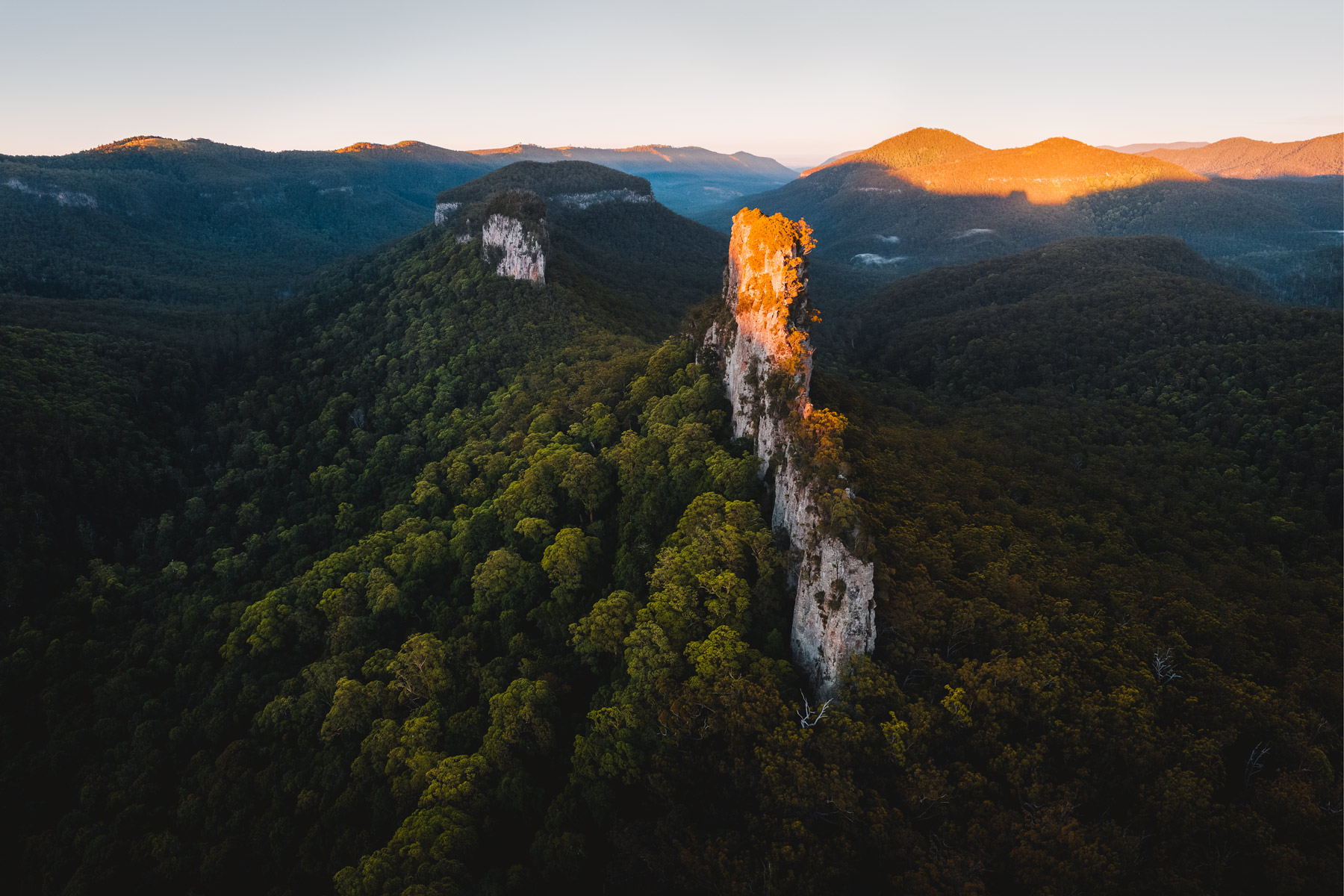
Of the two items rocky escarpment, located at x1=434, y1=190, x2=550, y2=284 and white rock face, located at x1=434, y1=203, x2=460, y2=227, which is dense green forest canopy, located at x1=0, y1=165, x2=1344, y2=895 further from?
white rock face, located at x1=434, y1=203, x2=460, y2=227

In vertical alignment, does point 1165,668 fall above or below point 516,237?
below

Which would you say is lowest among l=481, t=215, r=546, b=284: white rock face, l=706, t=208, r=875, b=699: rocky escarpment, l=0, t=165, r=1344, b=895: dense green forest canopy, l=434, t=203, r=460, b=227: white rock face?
l=0, t=165, r=1344, b=895: dense green forest canopy

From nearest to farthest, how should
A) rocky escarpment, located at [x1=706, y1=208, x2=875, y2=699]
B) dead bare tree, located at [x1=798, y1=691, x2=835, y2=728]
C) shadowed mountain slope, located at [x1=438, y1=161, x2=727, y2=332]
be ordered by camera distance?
1. dead bare tree, located at [x1=798, y1=691, x2=835, y2=728]
2. rocky escarpment, located at [x1=706, y1=208, x2=875, y2=699]
3. shadowed mountain slope, located at [x1=438, y1=161, x2=727, y2=332]

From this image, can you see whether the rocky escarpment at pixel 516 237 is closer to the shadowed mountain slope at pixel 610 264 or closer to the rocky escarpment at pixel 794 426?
the shadowed mountain slope at pixel 610 264

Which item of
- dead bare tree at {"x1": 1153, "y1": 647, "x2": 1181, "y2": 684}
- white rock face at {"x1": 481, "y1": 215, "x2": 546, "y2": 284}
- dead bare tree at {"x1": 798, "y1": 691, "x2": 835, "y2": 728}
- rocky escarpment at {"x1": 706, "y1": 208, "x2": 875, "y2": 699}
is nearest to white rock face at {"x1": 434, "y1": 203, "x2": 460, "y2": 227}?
white rock face at {"x1": 481, "y1": 215, "x2": 546, "y2": 284}

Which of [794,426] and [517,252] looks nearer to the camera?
[794,426]

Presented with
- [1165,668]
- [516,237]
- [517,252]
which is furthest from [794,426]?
[516,237]

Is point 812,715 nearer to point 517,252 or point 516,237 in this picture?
point 517,252
